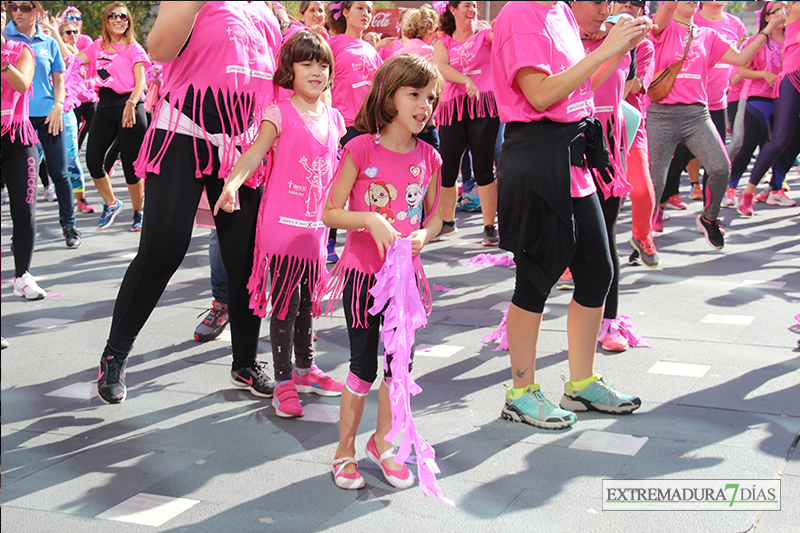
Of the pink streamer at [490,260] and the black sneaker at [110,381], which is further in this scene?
the pink streamer at [490,260]

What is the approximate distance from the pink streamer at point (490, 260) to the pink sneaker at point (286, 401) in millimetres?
3018

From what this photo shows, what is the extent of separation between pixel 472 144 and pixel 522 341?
3.72m

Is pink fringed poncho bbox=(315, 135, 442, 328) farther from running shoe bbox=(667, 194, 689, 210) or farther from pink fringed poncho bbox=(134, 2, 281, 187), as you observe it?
running shoe bbox=(667, 194, 689, 210)

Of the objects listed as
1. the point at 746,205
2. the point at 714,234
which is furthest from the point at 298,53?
the point at 746,205

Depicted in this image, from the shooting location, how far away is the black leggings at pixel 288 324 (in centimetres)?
321

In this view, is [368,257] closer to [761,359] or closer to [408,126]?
[408,126]

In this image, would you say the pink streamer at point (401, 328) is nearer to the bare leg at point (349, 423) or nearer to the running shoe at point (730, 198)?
the bare leg at point (349, 423)

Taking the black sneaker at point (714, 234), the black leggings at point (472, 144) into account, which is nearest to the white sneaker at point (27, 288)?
the black leggings at point (472, 144)

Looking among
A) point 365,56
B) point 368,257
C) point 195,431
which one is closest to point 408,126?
point 368,257

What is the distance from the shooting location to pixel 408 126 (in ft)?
8.46

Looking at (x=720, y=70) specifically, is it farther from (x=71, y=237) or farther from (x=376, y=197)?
Answer: (x=71, y=237)

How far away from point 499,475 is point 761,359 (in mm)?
1771

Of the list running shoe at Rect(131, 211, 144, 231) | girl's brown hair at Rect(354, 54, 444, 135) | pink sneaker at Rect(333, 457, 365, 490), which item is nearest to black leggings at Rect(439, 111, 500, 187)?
running shoe at Rect(131, 211, 144, 231)

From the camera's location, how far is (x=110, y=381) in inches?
128
